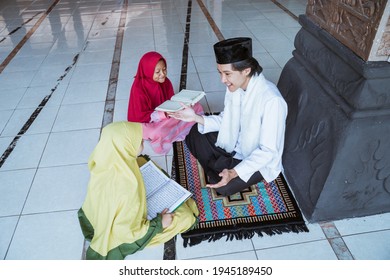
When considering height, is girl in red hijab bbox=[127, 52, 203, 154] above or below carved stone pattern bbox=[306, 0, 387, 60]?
below

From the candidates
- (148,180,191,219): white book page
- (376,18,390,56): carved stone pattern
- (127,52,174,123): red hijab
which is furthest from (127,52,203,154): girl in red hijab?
(376,18,390,56): carved stone pattern

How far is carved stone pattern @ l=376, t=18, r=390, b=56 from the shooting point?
4.42 feet

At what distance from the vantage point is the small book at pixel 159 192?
1820 mm

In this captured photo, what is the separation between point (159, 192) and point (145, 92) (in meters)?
1.00

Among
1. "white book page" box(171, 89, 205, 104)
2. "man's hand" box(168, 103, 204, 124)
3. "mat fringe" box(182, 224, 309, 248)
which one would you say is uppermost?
"white book page" box(171, 89, 205, 104)

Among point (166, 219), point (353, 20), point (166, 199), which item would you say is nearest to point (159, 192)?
point (166, 199)

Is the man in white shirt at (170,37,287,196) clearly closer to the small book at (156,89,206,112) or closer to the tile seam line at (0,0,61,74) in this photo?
the small book at (156,89,206,112)

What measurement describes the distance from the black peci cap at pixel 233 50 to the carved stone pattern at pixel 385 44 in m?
0.59

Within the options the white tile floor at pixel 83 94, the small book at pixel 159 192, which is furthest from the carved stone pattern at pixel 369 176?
the small book at pixel 159 192

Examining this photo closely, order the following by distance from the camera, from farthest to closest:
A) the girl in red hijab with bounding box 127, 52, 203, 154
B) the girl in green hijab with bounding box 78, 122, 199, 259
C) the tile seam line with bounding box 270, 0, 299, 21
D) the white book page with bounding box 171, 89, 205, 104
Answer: the tile seam line with bounding box 270, 0, 299, 21, the girl in red hijab with bounding box 127, 52, 203, 154, the white book page with bounding box 171, 89, 205, 104, the girl in green hijab with bounding box 78, 122, 199, 259

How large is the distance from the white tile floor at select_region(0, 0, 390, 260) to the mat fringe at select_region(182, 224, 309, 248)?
3 centimetres

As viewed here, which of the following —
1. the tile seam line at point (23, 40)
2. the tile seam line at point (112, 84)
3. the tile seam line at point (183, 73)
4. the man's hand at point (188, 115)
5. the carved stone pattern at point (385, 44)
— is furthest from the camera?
the tile seam line at point (23, 40)

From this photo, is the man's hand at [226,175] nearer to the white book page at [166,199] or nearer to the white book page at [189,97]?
the white book page at [166,199]

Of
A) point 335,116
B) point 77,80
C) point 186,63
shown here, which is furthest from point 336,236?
point 77,80
